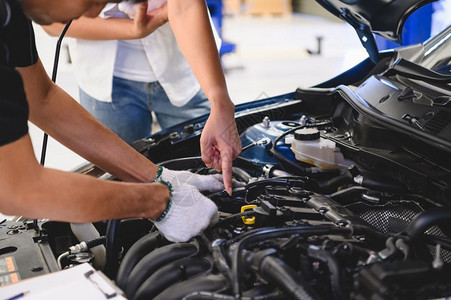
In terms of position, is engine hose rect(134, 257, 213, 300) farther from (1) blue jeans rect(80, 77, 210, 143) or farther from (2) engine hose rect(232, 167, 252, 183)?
(1) blue jeans rect(80, 77, 210, 143)

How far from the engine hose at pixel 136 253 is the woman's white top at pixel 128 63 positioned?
3.41ft

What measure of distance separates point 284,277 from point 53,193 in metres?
0.46

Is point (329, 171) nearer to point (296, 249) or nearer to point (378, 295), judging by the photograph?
point (296, 249)

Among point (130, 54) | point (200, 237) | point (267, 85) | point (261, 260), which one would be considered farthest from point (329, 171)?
point (267, 85)

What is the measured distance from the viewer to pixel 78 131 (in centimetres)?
151

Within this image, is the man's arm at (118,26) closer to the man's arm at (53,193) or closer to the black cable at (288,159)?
the black cable at (288,159)

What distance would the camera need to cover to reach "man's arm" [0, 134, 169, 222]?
1018 millimetres

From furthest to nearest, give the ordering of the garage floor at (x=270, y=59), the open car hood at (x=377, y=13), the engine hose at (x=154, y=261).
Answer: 1. the garage floor at (x=270, y=59)
2. the open car hood at (x=377, y=13)
3. the engine hose at (x=154, y=261)

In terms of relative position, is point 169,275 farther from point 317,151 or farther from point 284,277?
point 317,151

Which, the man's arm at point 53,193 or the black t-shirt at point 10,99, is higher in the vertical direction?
the black t-shirt at point 10,99

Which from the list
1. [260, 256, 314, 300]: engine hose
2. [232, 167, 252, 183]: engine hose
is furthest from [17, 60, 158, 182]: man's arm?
[260, 256, 314, 300]: engine hose

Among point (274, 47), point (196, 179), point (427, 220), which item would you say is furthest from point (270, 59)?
point (427, 220)

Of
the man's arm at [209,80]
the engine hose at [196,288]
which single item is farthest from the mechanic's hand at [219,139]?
Answer: the engine hose at [196,288]

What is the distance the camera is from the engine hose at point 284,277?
98 centimetres
